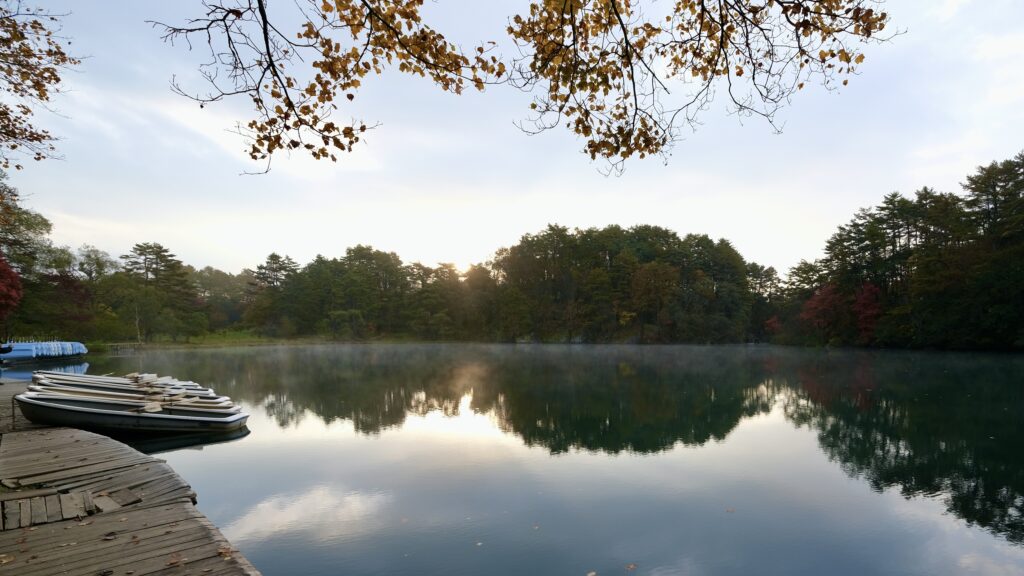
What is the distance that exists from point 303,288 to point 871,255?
2140 inches

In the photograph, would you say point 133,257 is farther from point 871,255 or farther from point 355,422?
point 871,255

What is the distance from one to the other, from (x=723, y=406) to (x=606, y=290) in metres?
36.0

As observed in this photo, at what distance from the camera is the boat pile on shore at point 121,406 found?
28.6ft

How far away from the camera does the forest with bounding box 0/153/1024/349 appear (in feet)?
99.4

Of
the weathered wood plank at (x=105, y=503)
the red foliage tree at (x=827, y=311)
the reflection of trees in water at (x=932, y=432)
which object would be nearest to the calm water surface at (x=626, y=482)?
the reflection of trees in water at (x=932, y=432)

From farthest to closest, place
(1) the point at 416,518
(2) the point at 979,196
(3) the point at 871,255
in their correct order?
(3) the point at 871,255
(2) the point at 979,196
(1) the point at 416,518

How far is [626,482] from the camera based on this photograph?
25.3 ft

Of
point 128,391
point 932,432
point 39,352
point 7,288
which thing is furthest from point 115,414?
point 39,352

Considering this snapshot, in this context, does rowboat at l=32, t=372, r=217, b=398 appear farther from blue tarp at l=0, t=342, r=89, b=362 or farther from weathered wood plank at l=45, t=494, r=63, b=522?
blue tarp at l=0, t=342, r=89, b=362

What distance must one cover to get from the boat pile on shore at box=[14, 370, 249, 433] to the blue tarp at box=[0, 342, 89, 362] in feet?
51.2

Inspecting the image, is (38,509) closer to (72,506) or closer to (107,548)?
(72,506)

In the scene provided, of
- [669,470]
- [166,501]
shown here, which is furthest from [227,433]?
[669,470]

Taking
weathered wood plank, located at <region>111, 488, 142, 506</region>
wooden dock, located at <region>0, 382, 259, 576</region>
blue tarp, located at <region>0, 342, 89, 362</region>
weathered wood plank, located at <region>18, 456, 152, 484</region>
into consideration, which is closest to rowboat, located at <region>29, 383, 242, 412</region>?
wooden dock, located at <region>0, 382, 259, 576</region>

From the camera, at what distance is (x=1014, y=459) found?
860cm
